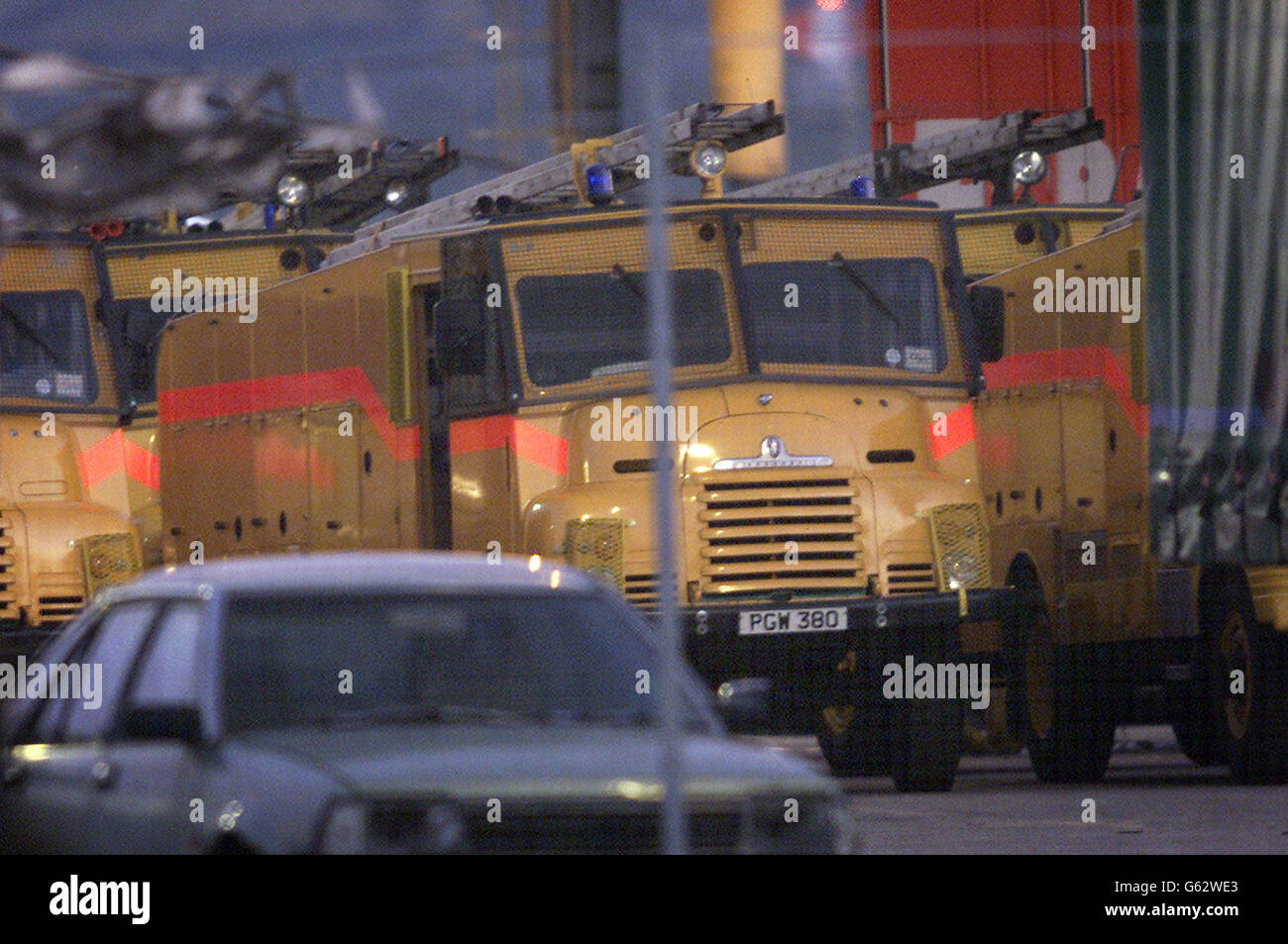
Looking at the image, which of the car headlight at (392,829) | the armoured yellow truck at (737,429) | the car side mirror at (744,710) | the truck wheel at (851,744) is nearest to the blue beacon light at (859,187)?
the armoured yellow truck at (737,429)

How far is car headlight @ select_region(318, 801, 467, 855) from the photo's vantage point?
6.89 meters

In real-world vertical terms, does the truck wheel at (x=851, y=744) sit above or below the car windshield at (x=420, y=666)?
below

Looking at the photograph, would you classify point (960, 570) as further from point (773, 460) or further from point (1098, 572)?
point (1098, 572)

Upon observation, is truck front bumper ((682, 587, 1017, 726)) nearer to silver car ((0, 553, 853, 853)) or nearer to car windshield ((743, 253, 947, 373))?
car windshield ((743, 253, 947, 373))

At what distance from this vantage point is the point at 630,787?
7.11 meters

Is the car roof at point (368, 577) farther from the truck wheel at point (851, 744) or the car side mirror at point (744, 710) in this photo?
the truck wheel at point (851, 744)

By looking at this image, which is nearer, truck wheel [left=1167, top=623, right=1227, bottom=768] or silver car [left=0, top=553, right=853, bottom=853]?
silver car [left=0, top=553, right=853, bottom=853]

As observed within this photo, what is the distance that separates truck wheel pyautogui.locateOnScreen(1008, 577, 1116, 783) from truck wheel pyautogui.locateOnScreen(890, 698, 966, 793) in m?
0.99

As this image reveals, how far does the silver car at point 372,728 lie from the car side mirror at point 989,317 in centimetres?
798

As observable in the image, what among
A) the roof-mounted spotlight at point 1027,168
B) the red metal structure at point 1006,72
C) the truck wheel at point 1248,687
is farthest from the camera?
the red metal structure at point 1006,72

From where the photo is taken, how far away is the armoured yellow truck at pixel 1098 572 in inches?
602

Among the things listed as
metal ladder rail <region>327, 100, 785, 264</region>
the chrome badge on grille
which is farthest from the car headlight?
metal ladder rail <region>327, 100, 785, 264</region>

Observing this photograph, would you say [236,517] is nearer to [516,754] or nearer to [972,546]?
[972,546]

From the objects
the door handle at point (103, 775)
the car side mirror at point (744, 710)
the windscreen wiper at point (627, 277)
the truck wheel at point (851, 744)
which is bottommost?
the truck wheel at point (851, 744)
